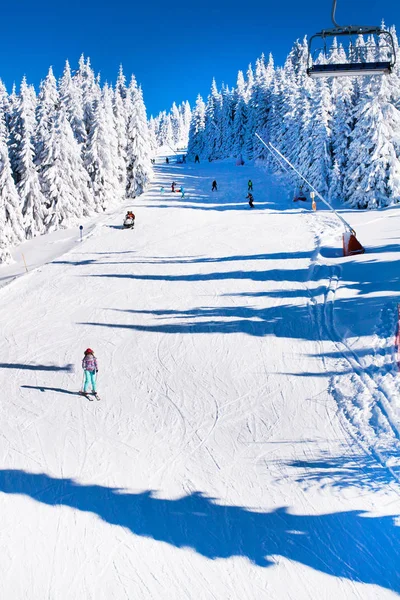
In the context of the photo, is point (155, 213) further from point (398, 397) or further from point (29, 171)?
point (398, 397)

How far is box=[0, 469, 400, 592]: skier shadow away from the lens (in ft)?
22.2

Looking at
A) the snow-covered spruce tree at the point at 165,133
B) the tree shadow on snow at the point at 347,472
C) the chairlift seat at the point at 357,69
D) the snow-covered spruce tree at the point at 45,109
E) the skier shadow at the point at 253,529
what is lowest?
the skier shadow at the point at 253,529

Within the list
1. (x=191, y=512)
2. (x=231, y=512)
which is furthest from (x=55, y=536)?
(x=231, y=512)

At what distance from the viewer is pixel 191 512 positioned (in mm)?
8055

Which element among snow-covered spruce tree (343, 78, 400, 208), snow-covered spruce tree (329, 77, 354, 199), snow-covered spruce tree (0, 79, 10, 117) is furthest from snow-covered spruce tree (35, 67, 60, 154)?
snow-covered spruce tree (343, 78, 400, 208)

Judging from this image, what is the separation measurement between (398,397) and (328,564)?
4851 mm

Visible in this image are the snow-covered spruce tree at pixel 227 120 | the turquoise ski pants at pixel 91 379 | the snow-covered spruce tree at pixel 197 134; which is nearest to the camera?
the turquoise ski pants at pixel 91 379

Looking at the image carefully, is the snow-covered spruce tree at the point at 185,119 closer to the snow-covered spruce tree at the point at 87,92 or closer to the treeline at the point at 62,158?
the snow-covered spruce tree at the point at 87,92

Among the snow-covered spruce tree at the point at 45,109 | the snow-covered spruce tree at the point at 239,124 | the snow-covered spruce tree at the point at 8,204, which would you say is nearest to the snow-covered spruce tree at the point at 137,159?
the snow-covered spruce tree at the point at 45,109

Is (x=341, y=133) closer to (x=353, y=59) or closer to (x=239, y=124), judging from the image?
(x=353, y=59)

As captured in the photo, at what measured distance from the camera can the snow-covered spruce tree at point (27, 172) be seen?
144 feet

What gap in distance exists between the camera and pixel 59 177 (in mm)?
45344

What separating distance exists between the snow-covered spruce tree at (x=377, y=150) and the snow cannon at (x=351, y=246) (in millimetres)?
Answer: 14723

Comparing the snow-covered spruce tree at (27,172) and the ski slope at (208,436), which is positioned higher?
the snow-covered spruce tree at (27,172)
